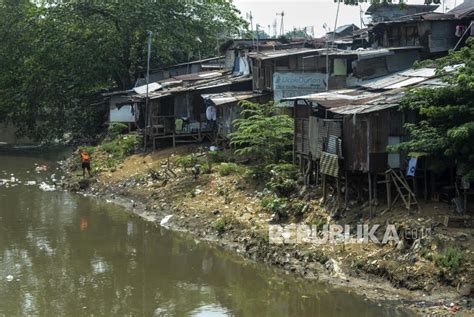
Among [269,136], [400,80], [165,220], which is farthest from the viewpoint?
[269,136]

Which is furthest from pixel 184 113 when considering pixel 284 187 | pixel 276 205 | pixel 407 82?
pixel 407 82

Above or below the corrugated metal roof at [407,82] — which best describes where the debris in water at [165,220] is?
below

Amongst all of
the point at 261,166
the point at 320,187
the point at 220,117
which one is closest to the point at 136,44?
the point at 220,117

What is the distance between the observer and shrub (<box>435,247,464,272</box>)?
13008 mm

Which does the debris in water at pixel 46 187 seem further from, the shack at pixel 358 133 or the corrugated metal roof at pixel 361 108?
the corrugated metal roof at pixel 361 108

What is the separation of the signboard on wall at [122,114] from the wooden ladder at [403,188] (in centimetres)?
2174

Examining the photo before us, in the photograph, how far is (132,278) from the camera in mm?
15273

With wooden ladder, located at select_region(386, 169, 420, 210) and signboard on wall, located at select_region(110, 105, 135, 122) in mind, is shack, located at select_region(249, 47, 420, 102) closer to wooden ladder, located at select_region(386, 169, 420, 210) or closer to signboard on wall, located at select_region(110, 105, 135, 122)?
wooden ladder, located at select_region(386, 169, 420, 210)

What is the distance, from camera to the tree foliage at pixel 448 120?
13.6m

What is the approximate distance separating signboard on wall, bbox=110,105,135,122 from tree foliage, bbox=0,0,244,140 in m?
2.09

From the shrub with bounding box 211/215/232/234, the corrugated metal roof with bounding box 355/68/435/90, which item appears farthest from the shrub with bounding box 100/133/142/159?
the corrugated metal roof with bounding box 355/68/435/90

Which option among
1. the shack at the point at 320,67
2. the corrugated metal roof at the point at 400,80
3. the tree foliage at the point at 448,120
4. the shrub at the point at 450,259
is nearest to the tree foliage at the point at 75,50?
the shack at the point at 320,67

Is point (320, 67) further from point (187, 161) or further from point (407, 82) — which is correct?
point (407, 82)

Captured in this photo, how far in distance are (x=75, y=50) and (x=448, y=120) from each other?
26.0 m
